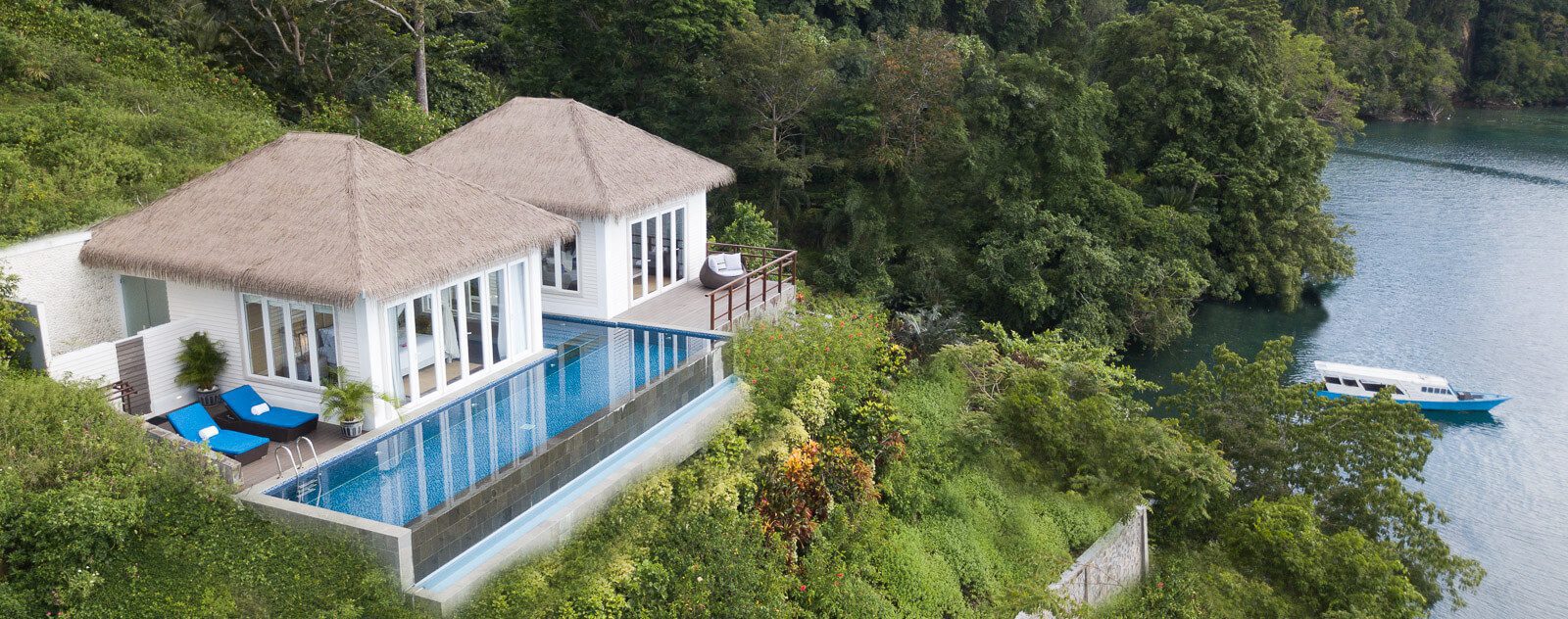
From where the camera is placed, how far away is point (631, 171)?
1994cm

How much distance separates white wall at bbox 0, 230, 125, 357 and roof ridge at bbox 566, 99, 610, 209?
6960 millimetres

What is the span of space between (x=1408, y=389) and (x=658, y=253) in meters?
24.1

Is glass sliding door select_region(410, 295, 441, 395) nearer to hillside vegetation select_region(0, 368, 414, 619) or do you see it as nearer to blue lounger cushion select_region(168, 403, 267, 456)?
blue lounger cushion select_region(168, 403, 267, 456)

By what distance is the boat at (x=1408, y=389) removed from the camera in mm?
33000

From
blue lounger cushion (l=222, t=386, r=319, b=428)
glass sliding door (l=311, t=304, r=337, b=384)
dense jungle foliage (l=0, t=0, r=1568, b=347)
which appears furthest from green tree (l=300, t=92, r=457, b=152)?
blue lounger cushion (l=222, t=386, r=319, b=428)

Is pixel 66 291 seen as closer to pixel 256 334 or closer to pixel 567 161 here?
pixel 256 334

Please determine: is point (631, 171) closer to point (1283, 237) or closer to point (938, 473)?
point (938, 473)

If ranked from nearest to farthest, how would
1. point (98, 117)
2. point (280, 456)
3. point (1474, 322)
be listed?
1. point (280, 456)
2. point (98, 117)
3. point (1474, 322)

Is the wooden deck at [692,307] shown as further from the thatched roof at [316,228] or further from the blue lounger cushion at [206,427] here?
the blue lounger cushion at [206,427]

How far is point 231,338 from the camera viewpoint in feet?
49.0

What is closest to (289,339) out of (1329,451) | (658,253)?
(658,253)

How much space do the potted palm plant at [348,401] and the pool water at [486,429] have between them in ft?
1.26

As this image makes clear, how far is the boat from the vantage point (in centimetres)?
3300

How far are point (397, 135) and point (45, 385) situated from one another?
14528mm
